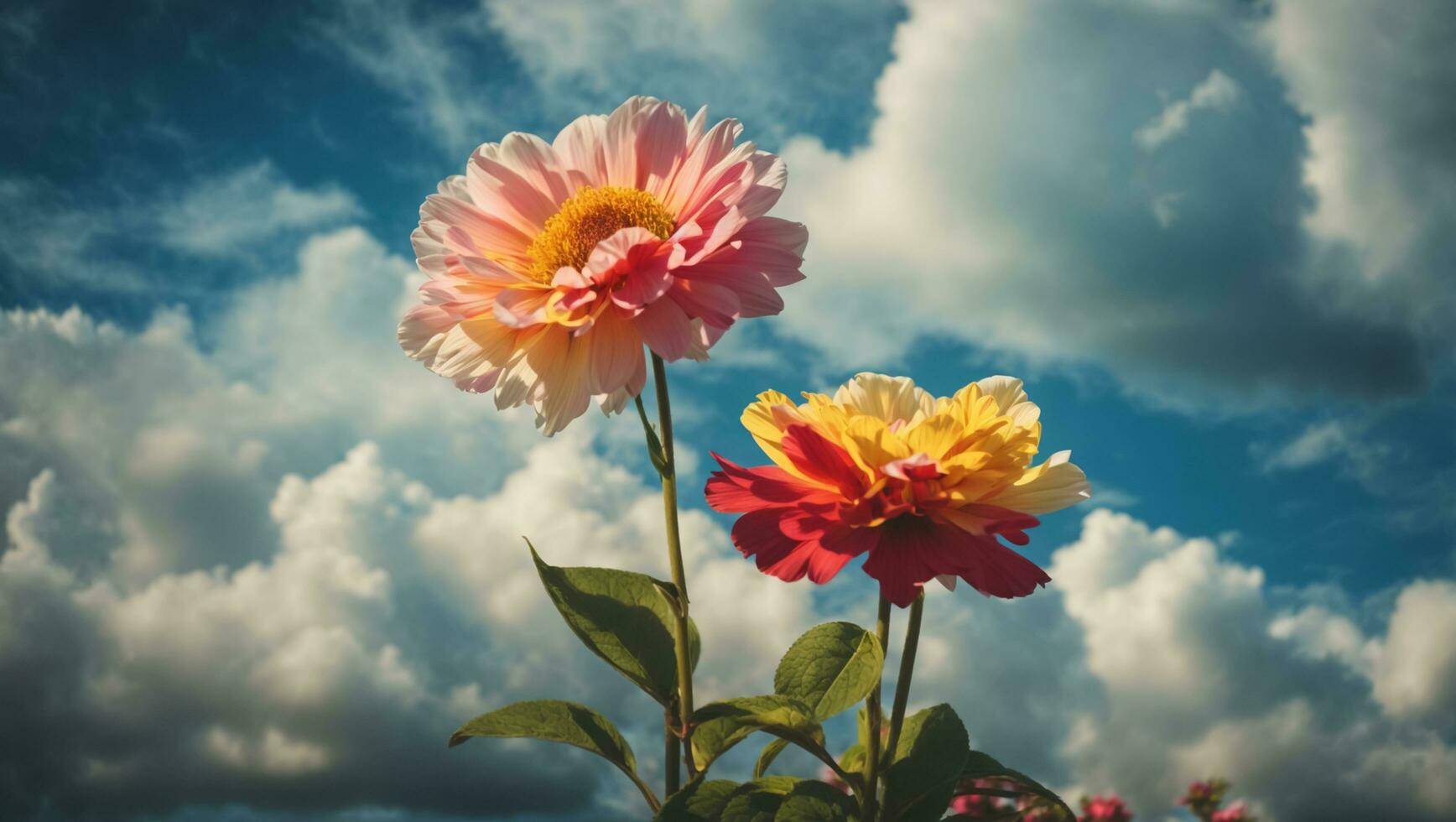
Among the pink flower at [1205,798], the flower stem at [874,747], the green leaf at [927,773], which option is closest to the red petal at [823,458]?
the flower stem at [874,747]

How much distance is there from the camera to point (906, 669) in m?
1.75

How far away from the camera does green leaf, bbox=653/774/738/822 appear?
5.49 feet

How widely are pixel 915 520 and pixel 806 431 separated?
0.80 ft

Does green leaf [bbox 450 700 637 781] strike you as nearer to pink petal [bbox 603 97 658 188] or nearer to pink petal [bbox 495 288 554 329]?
pink petal [bbox 495 288 554 329]

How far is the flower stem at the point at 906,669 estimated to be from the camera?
68.8 inches

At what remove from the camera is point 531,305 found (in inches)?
76.0

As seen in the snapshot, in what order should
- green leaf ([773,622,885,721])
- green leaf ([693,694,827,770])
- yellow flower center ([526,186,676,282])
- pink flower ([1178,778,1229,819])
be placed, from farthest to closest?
pink flower ([1178,778,1229,819]) → yellow flower center ([526,186,676,282]) → green leaf ([773,622,885,721]) → green leaf ([693,694,827,770])

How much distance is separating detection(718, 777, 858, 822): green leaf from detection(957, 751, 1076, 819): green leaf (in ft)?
0.73

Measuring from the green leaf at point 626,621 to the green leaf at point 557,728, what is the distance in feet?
0.50

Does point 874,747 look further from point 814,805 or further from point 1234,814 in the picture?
point 1234,814

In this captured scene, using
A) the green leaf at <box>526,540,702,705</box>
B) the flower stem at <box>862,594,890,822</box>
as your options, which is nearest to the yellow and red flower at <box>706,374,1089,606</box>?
the flower stem at <box>862,594,890,822</box>

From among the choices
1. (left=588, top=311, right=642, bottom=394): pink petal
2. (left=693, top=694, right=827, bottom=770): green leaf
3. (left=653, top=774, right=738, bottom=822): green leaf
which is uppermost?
(left=588, top=311, right=642, bottom=394): pink petal

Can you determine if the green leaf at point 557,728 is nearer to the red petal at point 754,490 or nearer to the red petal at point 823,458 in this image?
the red petal at point 754,490

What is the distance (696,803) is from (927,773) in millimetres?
383
